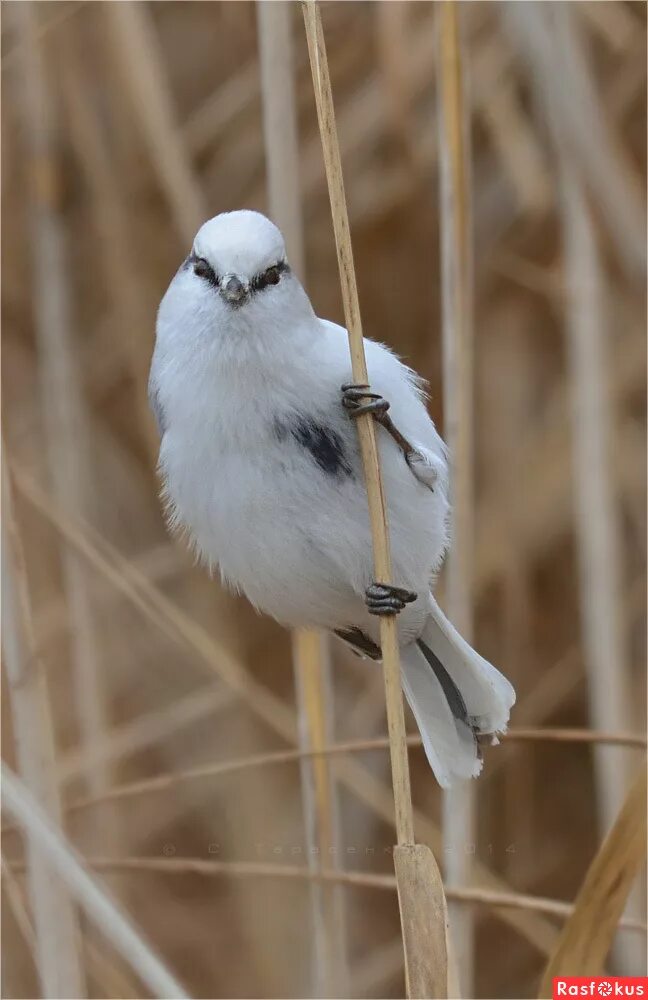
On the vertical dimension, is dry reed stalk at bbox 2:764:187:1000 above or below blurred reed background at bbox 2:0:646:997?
below

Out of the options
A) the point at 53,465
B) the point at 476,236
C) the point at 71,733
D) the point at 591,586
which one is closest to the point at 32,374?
the point at 53,465

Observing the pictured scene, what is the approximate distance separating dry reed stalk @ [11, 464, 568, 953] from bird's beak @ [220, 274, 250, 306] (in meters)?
0.42

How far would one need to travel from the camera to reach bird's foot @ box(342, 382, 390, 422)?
29.8 inches

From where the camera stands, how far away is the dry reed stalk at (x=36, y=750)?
0.87m

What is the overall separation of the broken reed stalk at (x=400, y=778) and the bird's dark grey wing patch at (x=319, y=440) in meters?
0.09

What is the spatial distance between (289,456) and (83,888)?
0.36 meters

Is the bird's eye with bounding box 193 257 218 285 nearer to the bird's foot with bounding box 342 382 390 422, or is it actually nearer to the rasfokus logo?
the bird's foot with bounding box 342 382 390 422

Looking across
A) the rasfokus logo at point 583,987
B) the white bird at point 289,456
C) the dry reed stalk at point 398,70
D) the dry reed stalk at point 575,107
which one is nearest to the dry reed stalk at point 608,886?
the rasfokus logo at point 583,987

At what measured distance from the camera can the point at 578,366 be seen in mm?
1256

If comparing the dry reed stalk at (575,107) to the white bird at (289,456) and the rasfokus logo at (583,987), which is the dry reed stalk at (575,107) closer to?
the white bird at (289,456)

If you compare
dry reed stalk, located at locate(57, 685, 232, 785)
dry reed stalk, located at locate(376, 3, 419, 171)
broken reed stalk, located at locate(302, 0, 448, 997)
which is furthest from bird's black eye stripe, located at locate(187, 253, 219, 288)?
dry reed stalk, located at locate(57, 685, 232, 785)

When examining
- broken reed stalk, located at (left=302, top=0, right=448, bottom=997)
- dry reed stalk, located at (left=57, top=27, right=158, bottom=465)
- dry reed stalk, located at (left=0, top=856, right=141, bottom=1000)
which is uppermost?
dry reed stalk, located at (left=57, top=27, right=158, bottom=465)

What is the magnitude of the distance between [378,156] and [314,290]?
20 cm

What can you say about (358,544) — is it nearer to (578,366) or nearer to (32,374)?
(578,366)
